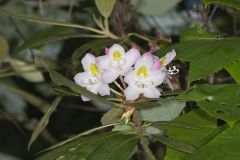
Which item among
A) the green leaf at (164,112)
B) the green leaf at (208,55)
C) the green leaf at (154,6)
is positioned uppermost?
the green leaf at (208,55)

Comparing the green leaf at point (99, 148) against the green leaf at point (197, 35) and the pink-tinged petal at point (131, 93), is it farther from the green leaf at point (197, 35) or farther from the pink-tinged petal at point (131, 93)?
the green leaf at point (197, 35)

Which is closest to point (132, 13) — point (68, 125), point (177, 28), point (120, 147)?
point (177, 28)

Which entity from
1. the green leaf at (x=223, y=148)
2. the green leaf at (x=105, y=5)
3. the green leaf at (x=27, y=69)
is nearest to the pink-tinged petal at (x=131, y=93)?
the green leaf at (x=223, y=148)

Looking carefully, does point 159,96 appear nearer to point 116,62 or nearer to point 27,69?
point 116,62

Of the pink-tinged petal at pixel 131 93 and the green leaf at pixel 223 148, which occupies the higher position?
the pink-tinged petal at pixel 131 93

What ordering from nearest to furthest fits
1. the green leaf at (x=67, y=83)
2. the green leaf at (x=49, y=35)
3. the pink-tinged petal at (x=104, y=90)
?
1. the green leaf at (x=67, y=83)
2. the pink-tinged petal at (x=104, y=90)
3. the green leaf at (x=49, y=35)

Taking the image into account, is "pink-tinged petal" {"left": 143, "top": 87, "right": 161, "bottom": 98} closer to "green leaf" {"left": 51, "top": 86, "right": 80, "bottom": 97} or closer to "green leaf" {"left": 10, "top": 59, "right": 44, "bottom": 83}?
"green leaf" {"left": 51, "top": 86, "right": 80, "bottom": 97}
